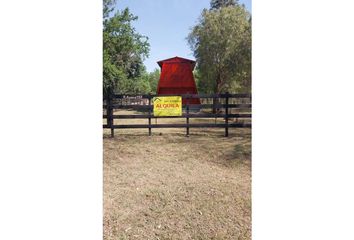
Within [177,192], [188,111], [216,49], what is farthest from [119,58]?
[177,192]

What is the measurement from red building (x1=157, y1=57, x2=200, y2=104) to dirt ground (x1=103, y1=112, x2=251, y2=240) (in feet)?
3.09

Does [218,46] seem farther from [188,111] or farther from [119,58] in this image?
[119,58]

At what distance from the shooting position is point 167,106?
15.0ft

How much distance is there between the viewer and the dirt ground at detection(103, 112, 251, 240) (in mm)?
1617

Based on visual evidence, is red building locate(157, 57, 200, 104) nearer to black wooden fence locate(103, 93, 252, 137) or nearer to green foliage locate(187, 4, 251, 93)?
green foliage locate(187, 4, 251, 93)

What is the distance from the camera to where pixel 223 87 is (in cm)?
371

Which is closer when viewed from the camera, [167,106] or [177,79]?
[177,79]

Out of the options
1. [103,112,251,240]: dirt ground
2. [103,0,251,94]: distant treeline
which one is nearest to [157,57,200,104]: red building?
[103,0,251,94]: distant treeline

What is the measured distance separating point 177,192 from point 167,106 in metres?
2.69

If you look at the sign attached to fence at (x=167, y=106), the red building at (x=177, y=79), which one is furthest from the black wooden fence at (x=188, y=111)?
the red building at (x=177, y=79)

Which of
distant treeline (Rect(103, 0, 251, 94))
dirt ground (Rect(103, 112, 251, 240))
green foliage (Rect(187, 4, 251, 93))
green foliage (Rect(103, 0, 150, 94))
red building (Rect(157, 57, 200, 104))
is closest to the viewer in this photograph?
dirt ground (Rect(103, 112, 251, 240))
